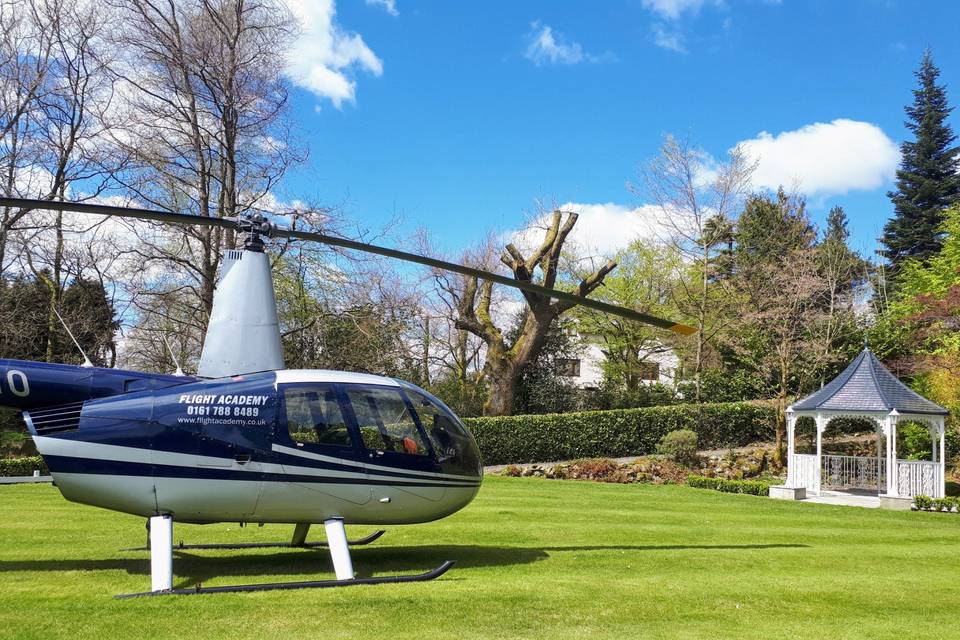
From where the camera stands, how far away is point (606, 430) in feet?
83.5

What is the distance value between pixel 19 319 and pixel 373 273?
1196 cm

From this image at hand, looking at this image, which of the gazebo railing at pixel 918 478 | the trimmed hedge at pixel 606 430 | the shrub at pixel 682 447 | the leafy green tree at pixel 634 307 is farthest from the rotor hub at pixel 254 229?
the leafy green tree at pixel 634 307

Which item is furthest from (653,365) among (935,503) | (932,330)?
(935,503)

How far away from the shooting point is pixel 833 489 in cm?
2091

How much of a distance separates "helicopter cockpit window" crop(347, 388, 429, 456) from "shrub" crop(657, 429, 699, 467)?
660 inches

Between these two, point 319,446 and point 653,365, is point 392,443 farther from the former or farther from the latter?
point 653,365

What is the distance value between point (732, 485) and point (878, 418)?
3833 millimetres

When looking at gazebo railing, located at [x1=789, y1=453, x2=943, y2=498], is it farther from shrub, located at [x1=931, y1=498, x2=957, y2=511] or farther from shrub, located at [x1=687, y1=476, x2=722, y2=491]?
shrub, located at [x1=687, y1=476, x2=722, y2=491]

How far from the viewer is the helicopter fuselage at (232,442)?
24.7ft

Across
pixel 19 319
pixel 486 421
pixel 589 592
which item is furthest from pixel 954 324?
pixel 19 319

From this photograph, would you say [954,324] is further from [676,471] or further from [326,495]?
[326,495]

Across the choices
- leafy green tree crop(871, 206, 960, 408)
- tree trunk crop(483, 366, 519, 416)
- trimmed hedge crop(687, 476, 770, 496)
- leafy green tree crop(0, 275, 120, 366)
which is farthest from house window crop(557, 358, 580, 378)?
leafy green tree crop(0, 275, 120, 366)

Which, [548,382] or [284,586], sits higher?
[548,382]

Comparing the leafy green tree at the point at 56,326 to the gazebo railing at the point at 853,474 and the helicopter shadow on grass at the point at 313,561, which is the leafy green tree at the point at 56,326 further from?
the gazebo railing at the point at 853,474
